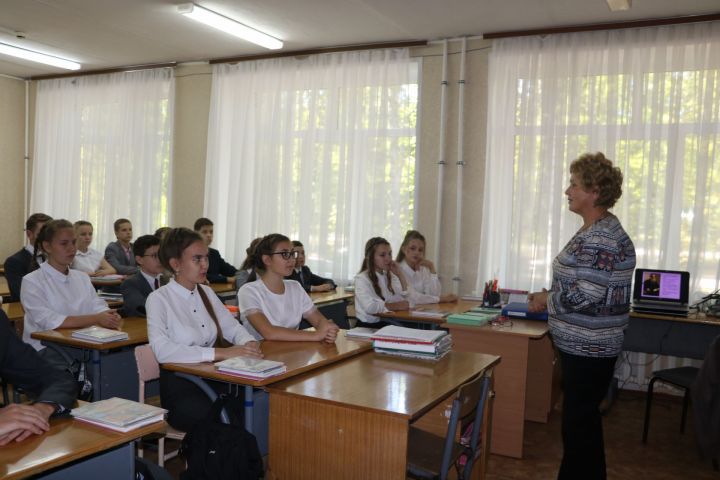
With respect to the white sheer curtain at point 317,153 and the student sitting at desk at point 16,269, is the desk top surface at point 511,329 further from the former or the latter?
the student sitting at desk at point 16,269

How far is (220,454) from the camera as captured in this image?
2234mm

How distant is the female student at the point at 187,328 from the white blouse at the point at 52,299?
955 mm

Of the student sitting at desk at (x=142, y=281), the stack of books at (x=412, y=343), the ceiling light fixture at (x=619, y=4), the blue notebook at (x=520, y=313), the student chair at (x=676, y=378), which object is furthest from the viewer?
the ceiling light fixture at (x=619, y=4)

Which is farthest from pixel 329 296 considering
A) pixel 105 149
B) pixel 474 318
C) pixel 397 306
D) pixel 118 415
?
pixel 105 149

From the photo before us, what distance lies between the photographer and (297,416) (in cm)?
237

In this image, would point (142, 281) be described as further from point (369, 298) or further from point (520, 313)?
point (520, 313)

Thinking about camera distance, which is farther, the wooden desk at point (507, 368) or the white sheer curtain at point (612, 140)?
the white sheer curtain at point (612, 140)

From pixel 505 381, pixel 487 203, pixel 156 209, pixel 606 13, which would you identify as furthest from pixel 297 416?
pixel 156 209

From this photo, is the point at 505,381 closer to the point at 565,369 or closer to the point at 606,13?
the point at 565,369

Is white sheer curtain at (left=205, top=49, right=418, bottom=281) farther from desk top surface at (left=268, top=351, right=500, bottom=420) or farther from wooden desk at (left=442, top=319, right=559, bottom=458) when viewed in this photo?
desk top surface at (left=268, top=351, right=500, bottom=420)

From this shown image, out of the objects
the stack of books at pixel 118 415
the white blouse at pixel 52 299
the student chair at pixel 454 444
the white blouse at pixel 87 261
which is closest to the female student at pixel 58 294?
the white blouse at pixel 52 299

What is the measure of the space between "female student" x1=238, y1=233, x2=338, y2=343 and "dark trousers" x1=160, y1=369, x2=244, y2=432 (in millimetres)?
540

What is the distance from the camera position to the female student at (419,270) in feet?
17.3

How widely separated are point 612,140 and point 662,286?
1304 mm
